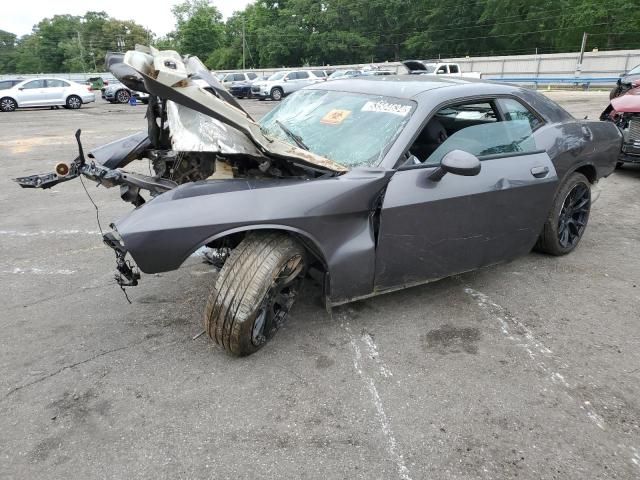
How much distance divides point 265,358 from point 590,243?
3.60 metres

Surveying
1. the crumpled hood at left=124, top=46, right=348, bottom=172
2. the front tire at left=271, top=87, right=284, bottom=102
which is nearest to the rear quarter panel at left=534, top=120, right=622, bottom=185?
the crumpled hood at left=124, top=46, right=348, bottom=172

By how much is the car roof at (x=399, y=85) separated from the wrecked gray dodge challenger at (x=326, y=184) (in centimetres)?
2

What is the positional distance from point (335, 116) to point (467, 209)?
1.13 m

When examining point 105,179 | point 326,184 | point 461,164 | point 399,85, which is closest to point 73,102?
point 105,179

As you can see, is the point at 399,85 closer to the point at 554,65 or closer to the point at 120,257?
the point at 120,257

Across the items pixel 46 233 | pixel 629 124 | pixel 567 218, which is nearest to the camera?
pixel 567 218

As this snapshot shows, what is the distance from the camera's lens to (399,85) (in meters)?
3.58

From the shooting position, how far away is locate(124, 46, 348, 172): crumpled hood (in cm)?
258

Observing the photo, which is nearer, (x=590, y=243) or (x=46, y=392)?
(x=46, y=392)

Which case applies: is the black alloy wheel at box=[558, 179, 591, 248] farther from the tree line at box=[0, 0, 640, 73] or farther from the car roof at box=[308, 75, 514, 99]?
the tree line at box=[0, 0, 640, 73]

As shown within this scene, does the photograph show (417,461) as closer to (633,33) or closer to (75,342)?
(75,342)

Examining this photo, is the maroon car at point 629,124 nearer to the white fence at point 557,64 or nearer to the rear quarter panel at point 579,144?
the rear quarter panel at point 579,144

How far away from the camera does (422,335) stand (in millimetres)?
3182

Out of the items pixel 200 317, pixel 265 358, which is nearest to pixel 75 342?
pixel 200 317
